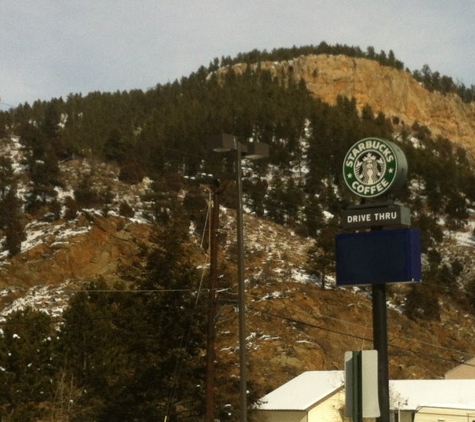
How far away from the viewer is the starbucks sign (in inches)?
621

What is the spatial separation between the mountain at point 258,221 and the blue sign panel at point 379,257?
15240mm

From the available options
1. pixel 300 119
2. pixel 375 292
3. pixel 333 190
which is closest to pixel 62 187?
pixel 333 190

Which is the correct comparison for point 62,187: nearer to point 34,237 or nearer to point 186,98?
point 34,237

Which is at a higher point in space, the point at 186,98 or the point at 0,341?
the point at 186,98

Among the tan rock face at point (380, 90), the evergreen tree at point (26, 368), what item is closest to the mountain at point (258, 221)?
the evergreen tree at point (26, 368)

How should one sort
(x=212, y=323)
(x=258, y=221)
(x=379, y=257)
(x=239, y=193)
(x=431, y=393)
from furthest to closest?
1. (x=258, y=221)
2. (x=431, y=393)
3. (x=212, y=323)
4. (x=239, y=193)
5. (x=379, y=257)

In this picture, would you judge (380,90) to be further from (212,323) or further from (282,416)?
(212,323)

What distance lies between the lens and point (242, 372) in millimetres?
23500

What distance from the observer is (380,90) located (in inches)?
7269

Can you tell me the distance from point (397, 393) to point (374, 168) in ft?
121

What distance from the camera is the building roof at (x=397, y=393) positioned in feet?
164

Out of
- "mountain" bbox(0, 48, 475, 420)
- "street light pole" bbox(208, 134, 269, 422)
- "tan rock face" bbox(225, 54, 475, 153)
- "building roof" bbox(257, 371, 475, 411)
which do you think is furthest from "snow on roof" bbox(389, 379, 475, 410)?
"tan rock face" bbox(225, 54, 475, 153)

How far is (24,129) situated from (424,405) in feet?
257

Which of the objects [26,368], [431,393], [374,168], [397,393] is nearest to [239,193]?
[374,168]
